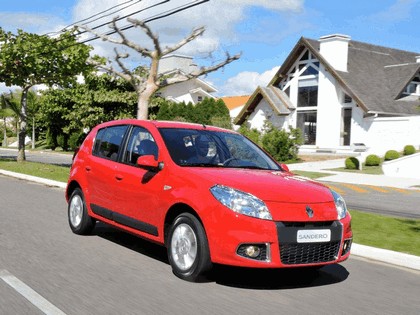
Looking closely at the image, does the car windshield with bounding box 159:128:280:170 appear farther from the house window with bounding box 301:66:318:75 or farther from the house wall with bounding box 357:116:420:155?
the house window with bounding box 301:66:318:75

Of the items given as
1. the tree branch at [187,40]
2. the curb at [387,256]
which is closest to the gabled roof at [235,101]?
the tree branch at [187,40]

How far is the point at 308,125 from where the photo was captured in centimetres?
4269

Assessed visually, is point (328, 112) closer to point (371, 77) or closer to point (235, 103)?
point (371, 77)

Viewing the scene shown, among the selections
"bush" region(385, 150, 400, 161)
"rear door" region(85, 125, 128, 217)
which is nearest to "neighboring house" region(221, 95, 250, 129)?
"bush" region(385, 150, 400, 161)

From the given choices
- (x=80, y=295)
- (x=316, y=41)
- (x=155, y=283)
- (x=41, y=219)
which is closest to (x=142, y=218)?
(x=155, y=283)

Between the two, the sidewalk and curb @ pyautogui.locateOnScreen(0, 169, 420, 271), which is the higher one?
curb @ pyautogui.locateOnScreen(0, 169, 420, 271)

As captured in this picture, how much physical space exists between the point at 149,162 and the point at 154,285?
56.8 inches

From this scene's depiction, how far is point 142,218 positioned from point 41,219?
154 inches

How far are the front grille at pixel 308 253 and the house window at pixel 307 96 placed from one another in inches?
1420

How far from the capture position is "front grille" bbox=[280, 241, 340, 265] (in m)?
5.77

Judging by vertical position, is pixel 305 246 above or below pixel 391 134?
below

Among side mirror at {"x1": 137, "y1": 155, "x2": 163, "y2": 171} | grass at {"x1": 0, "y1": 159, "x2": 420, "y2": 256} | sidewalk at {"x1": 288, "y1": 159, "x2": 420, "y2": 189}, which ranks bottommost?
sidewalk at {"x1": 288, "y1": 159, "x2": 420, "y2": 189}

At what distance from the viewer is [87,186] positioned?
8398 mm

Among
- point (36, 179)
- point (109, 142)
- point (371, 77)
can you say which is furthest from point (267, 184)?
point (371, 77)
